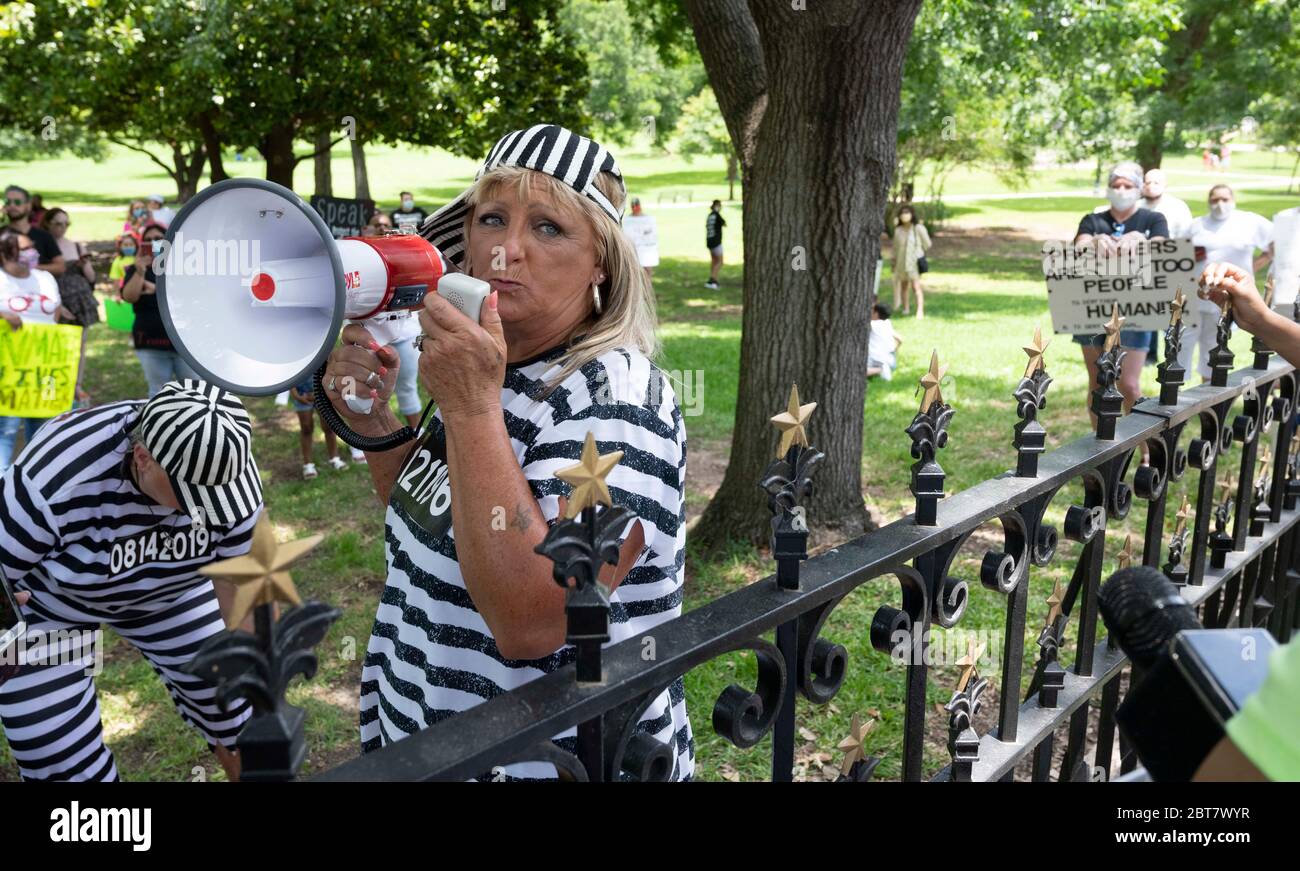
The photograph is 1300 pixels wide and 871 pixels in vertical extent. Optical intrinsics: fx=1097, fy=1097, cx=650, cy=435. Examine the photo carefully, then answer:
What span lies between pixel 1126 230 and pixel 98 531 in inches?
290

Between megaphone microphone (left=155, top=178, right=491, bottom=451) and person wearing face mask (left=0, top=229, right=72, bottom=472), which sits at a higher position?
megaphone microphone (left=155, top=178, right=491, bottom=451)

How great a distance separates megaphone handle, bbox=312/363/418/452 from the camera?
197cm

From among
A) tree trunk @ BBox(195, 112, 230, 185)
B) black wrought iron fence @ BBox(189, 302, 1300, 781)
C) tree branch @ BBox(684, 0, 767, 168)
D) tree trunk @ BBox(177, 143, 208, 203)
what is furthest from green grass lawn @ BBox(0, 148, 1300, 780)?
tree trunk @ BBox(177, 143, 208, 203)

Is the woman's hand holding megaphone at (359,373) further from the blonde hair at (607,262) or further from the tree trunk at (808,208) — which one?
the tree trunk at (808,208)

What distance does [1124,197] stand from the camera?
27.0ft

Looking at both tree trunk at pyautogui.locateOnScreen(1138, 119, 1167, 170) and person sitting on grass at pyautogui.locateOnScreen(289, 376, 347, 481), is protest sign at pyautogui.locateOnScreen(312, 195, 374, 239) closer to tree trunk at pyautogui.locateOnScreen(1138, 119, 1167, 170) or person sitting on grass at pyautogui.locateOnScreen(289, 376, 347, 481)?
person sitting on grass at pyautogui.locateOnScreen(289, 376, 347, 481)

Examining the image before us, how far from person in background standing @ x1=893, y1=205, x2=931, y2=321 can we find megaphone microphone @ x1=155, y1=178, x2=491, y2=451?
13760 millimetres

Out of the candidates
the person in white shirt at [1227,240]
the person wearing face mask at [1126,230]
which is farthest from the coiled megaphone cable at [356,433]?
the person in white shirt at [1227,240]

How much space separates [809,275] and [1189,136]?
22.3 meters

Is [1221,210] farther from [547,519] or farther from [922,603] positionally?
[547,519]

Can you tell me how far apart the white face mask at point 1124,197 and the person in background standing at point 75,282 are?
834cm

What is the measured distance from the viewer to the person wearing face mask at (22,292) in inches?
272
